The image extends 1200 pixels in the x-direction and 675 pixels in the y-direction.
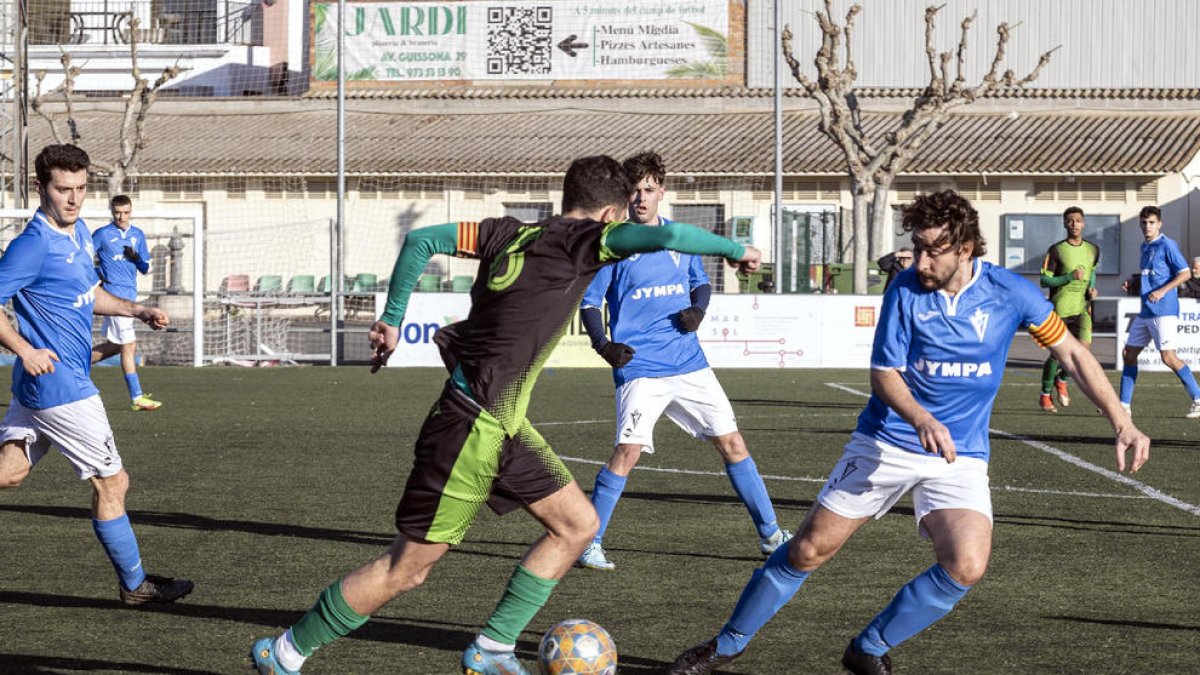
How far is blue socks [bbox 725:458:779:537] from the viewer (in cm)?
862

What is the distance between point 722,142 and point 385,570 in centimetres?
3402

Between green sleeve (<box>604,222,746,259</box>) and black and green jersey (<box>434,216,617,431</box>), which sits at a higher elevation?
green sleeve (<box>604,222,746,259</box>)

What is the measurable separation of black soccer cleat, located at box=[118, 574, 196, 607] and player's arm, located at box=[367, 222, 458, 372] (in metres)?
2.16

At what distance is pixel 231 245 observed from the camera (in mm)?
40312

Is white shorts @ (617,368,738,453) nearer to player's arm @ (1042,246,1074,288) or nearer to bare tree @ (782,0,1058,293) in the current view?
player's arm @ (1042,246,1074,288)

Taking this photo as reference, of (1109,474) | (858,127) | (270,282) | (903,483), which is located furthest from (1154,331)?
(270,282)

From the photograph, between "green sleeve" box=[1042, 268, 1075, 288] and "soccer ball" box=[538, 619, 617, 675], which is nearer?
A: "soccer ball" box=[538, 619, 617, 675]

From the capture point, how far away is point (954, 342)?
5742 millimetres

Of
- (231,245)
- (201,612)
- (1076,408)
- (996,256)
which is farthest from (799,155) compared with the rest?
(201,612)

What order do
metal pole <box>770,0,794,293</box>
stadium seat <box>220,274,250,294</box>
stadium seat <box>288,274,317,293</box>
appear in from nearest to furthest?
metal pole <box>770,0,794,293</box>
stadium seat <box>220,274,250,294</box>
stadium seat <box>288,274,317,293</box>

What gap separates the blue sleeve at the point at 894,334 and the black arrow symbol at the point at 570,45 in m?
37.1

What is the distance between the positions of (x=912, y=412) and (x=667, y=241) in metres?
1.01

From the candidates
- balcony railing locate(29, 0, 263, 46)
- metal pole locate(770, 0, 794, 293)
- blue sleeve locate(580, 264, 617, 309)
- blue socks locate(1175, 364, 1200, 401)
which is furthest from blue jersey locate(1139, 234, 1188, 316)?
balcony railing locate(29, 0, 263, 46)

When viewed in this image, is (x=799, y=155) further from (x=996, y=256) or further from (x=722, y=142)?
(x=996, y=256)
